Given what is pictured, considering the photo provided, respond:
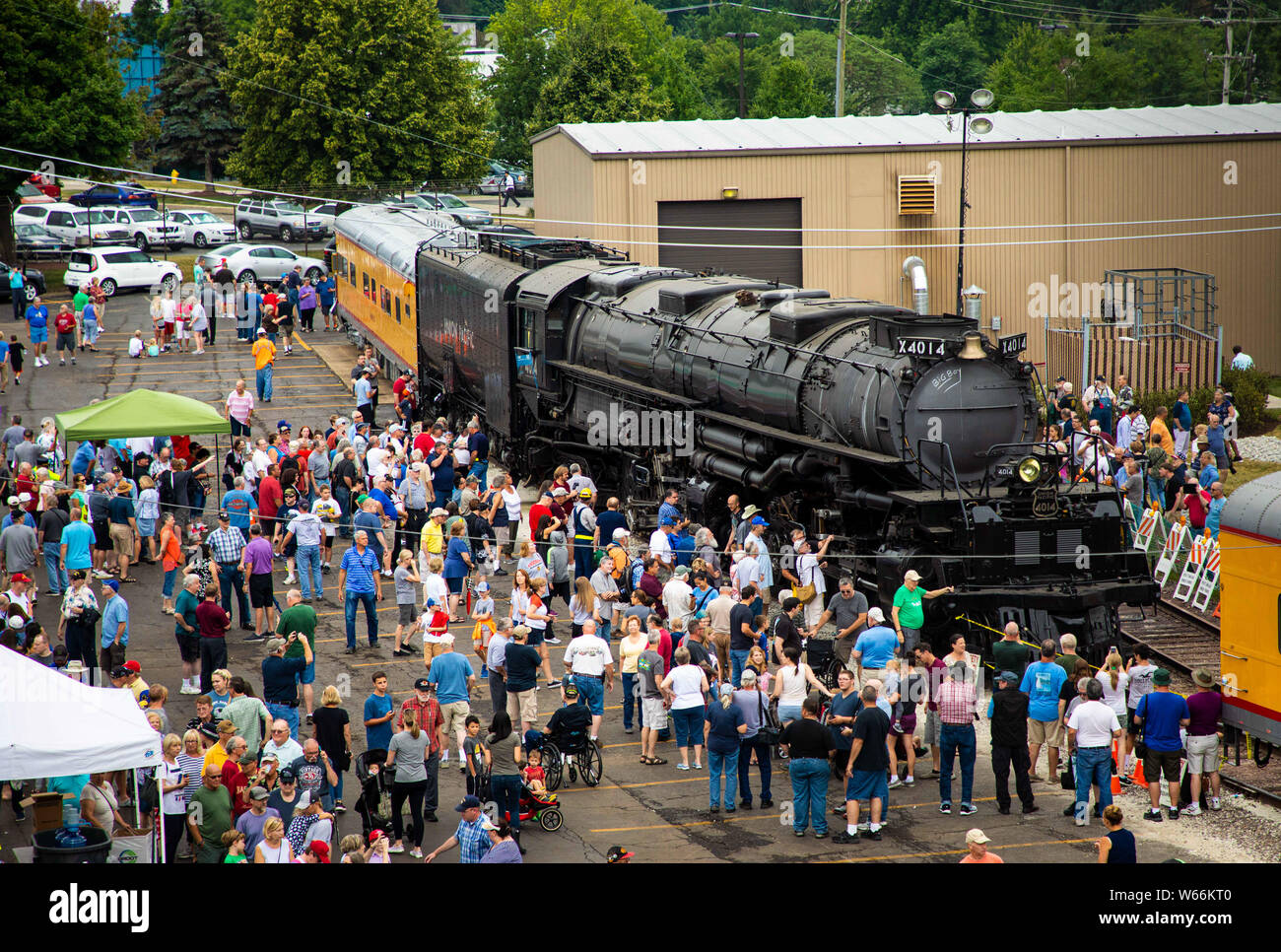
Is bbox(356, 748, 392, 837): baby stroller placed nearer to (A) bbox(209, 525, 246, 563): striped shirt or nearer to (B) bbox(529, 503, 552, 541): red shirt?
(A) bbox(209, 525, 246, 563): striped shirt

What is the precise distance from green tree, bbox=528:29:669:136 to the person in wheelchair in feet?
151

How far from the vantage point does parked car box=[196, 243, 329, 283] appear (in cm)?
4103

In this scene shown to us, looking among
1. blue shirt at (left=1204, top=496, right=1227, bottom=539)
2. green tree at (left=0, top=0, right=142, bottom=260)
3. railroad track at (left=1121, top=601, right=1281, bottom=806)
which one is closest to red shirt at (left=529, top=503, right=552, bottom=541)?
railroad track at (left=1121, top=601, right=1281, bottom=806)

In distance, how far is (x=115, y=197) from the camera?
5638 cm

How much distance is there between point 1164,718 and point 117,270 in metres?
35.5

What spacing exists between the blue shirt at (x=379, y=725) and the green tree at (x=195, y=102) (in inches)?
2168

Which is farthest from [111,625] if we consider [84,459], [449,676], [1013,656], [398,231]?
[398,231]

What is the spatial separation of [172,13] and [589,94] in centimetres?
2496

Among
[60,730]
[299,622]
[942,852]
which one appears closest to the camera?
[60,730]

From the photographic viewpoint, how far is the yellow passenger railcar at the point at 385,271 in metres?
30.7

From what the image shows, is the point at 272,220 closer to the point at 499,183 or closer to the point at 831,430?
the point at 499,183

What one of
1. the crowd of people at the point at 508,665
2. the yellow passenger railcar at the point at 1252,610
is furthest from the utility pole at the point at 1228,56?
the yellow passenger railcar at the point at 1252,610

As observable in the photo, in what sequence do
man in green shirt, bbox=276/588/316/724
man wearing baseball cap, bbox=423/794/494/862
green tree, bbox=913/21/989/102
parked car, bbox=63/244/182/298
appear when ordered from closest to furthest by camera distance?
man wearing baseball cap, bbox=423/794/494/862
man in green shirt, bbox=276/588/316/724
parked car, bbox=63/244/182/298
green tree, bbox=913/21/989/102

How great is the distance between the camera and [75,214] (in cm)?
4884
